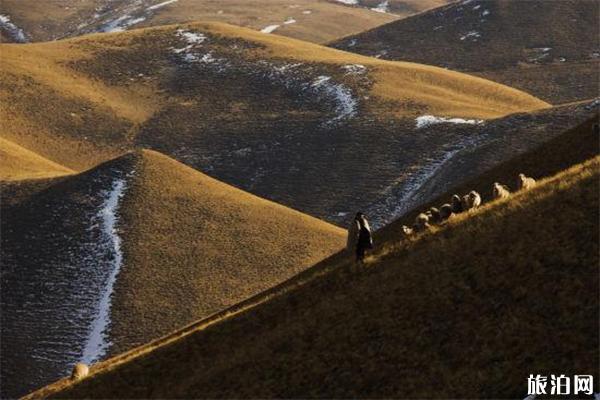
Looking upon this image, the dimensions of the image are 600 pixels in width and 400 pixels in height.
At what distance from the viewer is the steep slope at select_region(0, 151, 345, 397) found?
232 feet

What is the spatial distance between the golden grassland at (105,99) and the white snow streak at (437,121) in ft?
11.0

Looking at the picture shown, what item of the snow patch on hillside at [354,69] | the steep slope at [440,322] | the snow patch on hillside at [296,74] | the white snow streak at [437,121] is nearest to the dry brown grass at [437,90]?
the snow patch on hillside at [354,69]

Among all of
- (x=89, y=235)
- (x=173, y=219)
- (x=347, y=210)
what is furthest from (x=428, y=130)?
(x=89, y=235)

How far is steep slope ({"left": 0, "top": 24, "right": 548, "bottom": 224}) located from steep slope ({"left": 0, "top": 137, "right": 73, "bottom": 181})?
1636 cm

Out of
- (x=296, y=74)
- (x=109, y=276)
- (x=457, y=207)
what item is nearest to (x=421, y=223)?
(x=457, y=207)

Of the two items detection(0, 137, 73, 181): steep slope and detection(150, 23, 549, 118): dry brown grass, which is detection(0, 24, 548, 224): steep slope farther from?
detection(0, 137, 73, 181): steep slope

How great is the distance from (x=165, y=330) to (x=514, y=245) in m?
49.6

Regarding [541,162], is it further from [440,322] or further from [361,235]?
[440,322]

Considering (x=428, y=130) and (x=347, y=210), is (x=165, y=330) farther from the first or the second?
(x=428, y=130)

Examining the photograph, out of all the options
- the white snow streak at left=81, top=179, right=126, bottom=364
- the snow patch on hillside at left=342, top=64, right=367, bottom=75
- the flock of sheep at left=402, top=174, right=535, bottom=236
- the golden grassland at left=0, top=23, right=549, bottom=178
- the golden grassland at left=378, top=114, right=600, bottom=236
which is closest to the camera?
the flock of sheep at left=402, top=174, right=535, bottom=236

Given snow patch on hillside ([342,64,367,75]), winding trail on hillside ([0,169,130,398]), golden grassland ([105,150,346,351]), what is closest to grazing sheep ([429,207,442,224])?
winding trail on hillside ([0,169,130,398])

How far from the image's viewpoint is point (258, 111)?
162250 mm

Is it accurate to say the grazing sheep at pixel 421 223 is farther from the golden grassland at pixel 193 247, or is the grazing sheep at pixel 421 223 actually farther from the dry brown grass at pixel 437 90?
the dry brown grass at pixel 437 90

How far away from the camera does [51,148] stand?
152 metres
